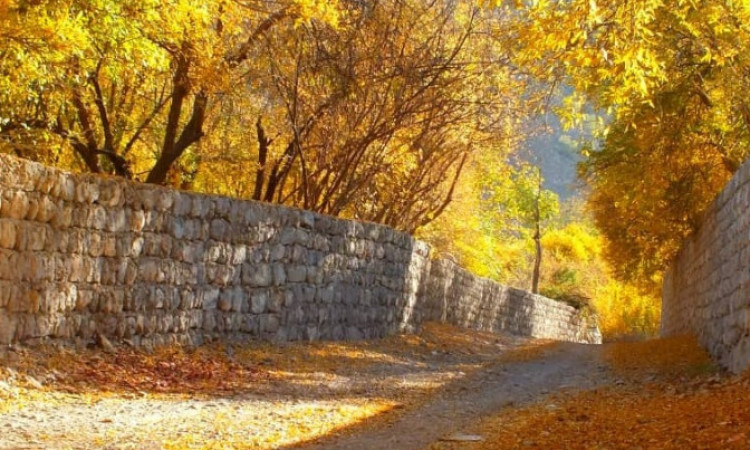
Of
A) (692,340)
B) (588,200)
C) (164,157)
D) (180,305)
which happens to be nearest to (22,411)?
(180,305)

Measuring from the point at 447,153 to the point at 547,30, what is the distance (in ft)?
46.2

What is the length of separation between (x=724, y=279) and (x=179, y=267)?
6682 millimetres

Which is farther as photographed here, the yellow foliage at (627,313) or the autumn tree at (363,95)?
the yellow foliage at (627,313)

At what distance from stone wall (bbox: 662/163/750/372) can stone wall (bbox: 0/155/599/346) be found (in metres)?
5.29

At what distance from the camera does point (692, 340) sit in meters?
15.2

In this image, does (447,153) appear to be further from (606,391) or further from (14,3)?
(14,3)

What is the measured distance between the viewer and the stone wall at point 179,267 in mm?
8789

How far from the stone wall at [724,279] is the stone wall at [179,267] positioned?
5.29 m

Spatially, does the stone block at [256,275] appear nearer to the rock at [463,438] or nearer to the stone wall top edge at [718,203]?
the rock at [463,438]

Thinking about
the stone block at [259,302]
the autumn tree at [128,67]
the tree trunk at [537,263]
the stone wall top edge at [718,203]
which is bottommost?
the stone block at [259,302]

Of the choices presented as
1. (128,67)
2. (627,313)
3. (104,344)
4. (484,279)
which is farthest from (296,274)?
(627,313)

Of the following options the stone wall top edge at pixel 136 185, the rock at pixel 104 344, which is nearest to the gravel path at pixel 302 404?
the rock at pixel 104 344

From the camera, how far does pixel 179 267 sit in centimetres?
1121

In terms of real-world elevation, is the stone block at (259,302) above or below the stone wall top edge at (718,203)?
below
